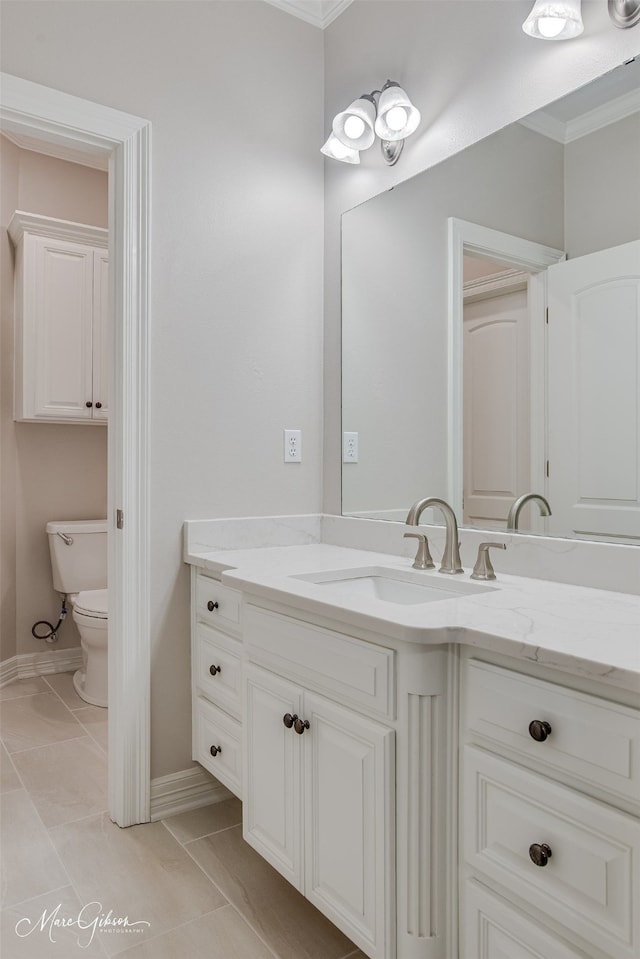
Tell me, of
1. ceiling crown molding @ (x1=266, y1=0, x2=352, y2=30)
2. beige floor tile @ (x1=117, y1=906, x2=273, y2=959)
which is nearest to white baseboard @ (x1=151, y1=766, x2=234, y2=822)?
beige floor tile @ (x1=117, y1=906, x2=273, y2=959)

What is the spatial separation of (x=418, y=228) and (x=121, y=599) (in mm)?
1449

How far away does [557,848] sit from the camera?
37.3 inches

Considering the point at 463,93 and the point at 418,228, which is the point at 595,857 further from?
the point at 463,93

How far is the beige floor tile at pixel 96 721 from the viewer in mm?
2536

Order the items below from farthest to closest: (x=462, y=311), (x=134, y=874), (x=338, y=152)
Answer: (x=338, y=152), (x=462, y=311), (x=134, y=874)

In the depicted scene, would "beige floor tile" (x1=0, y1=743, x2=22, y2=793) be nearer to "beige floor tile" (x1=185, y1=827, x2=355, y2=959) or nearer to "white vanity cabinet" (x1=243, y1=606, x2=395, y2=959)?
"beige floor tile" (x1=185, y1=827, x2=355, y2=959)

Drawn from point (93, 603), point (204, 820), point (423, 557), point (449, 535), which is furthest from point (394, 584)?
point (93, 603)

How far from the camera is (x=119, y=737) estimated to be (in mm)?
1926

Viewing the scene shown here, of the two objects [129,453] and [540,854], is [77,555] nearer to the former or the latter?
[129,453]

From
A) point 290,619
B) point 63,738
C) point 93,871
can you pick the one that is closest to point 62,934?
point 93,871

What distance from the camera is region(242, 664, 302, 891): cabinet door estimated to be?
4.55 feet

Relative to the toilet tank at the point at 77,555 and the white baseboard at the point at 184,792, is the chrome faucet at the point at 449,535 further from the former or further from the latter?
the toilet tank at the point at 77,555

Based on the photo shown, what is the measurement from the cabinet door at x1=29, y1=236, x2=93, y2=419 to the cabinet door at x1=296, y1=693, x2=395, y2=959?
240 cm

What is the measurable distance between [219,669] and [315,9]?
2266 mm
